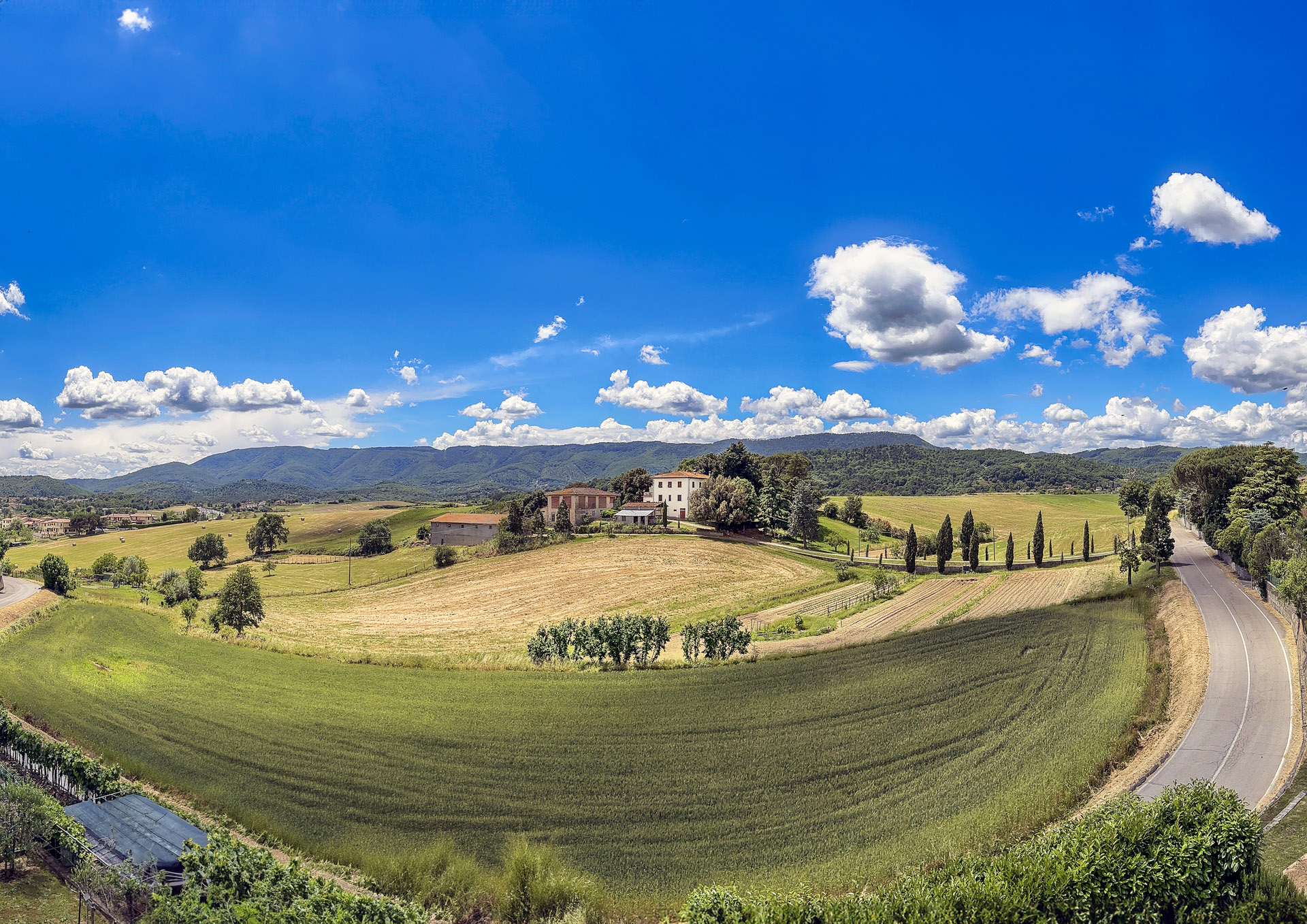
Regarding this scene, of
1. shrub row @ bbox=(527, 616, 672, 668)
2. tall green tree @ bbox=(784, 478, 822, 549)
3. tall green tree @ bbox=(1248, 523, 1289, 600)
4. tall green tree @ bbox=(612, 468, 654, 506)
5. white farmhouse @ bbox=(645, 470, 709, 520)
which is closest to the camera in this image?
shrub row @ bbox=(527, 616, 672, 668)

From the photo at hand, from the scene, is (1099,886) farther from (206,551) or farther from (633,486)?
(206,551)

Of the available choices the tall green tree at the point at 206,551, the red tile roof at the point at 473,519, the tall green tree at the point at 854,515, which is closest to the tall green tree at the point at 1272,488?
the tall green tree at the point at 854,515

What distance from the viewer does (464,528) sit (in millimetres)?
113812

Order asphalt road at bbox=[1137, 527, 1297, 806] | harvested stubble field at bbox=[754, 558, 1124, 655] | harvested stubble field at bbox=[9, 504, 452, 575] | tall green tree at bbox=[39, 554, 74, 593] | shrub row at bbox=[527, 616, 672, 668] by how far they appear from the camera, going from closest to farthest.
→ asphalt road at bbox=[1137, 527, 1297, 806]
shrub row at bbox=[527, 616, 672, 668]
harvested stubble field at bbox=[754, 558, 1124, 655]
tall green tree at bbox=[39, 554, 74, 593]
harvested stubble field at bbox=[9, 504, 452, 575]

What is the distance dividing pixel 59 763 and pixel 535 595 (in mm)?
43194

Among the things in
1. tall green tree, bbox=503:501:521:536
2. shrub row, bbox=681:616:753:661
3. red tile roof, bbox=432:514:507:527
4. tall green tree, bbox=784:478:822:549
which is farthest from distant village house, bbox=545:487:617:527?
shrub row, bbox=681:616:753:661

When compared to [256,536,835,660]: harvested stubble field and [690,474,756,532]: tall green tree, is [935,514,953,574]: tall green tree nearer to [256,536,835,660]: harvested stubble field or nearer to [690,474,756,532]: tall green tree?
[256,536,835,660]: harvested stubble field

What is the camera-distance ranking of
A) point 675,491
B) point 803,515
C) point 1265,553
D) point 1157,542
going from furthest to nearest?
point 675,491
point 803,515
point 1157,542
point 1265,553

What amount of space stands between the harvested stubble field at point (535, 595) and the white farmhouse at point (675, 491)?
2925cm

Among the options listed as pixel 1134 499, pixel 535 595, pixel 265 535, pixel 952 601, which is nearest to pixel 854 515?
pixel 1134 499

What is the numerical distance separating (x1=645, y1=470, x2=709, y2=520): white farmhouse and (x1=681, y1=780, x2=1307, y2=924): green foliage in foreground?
312 feet

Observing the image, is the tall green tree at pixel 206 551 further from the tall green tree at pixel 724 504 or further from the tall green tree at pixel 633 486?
the tall green tree at pixel 724 504

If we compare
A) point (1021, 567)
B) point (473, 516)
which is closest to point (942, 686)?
point (1021, 567)

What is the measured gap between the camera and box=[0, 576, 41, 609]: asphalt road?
61525 millimetres
